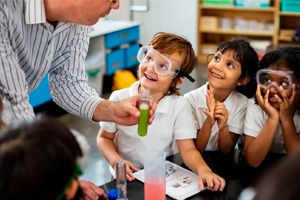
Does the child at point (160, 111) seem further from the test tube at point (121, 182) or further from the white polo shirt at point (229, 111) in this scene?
the test tube at point (121, 182)

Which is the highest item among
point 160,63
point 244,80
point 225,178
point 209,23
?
point 160,63

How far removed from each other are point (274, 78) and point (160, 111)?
480 millimetres

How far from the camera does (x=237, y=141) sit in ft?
6.40

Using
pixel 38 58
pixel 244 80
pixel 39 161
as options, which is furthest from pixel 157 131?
pixel 39 161

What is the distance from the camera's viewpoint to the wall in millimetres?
6172

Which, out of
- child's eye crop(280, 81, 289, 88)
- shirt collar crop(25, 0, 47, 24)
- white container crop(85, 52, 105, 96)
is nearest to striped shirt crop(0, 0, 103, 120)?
shirt collar crop(25, 0, 47, 24)

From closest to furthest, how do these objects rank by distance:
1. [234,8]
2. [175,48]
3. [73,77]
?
[73,77]
[175,48]
[234,8]

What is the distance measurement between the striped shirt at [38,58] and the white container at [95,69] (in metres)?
2.87

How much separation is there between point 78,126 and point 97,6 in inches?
106

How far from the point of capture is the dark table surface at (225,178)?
1479mm

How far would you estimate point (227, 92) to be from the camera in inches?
78.5

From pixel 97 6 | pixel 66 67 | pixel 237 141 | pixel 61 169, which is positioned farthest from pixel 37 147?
pixel 237 141

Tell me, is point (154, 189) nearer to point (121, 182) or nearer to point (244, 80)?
point (121, 182)

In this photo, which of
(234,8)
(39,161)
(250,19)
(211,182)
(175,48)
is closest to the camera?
(39,161)
